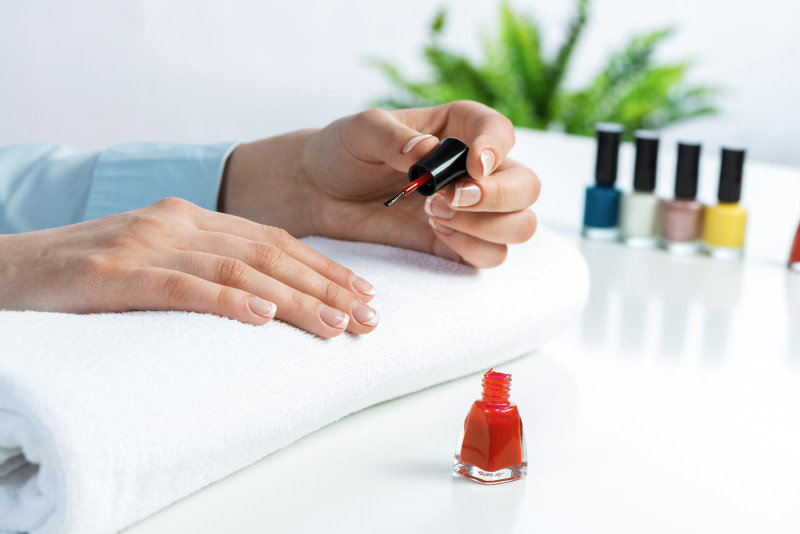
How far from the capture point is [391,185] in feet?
2.85

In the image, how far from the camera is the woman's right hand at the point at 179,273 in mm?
577

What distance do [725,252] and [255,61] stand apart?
2.89 meters

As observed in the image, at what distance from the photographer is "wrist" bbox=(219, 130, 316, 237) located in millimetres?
914

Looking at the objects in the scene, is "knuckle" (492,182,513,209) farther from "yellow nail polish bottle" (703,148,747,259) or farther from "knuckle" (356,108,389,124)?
"yellow nail polish bottle" (703,148,747,259)

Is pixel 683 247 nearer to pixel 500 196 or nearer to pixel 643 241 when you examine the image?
pixel 643 241

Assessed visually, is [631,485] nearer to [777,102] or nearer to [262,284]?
[262,284]

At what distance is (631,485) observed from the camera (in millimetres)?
547

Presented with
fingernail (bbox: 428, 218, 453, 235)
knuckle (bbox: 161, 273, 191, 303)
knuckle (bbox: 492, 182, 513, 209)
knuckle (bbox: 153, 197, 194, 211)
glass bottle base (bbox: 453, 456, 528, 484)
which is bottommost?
glass bottle base (bbox: 453, 456, 528, 484)

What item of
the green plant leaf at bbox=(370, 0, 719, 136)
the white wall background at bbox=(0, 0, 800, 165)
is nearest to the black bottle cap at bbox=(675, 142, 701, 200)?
the green plant leaf at bbox=(370, 0, 719, 136)

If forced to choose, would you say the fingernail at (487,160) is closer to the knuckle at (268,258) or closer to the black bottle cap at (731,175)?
the knuckle at (268,258)

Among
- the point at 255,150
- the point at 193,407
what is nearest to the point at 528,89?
the point at 255,150

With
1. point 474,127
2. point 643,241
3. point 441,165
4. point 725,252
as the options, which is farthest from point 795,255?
point 441,165

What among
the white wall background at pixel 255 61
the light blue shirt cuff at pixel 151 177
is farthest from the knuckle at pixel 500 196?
the white wall background at pixel 255 61

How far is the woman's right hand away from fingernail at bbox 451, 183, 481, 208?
0.11 m
